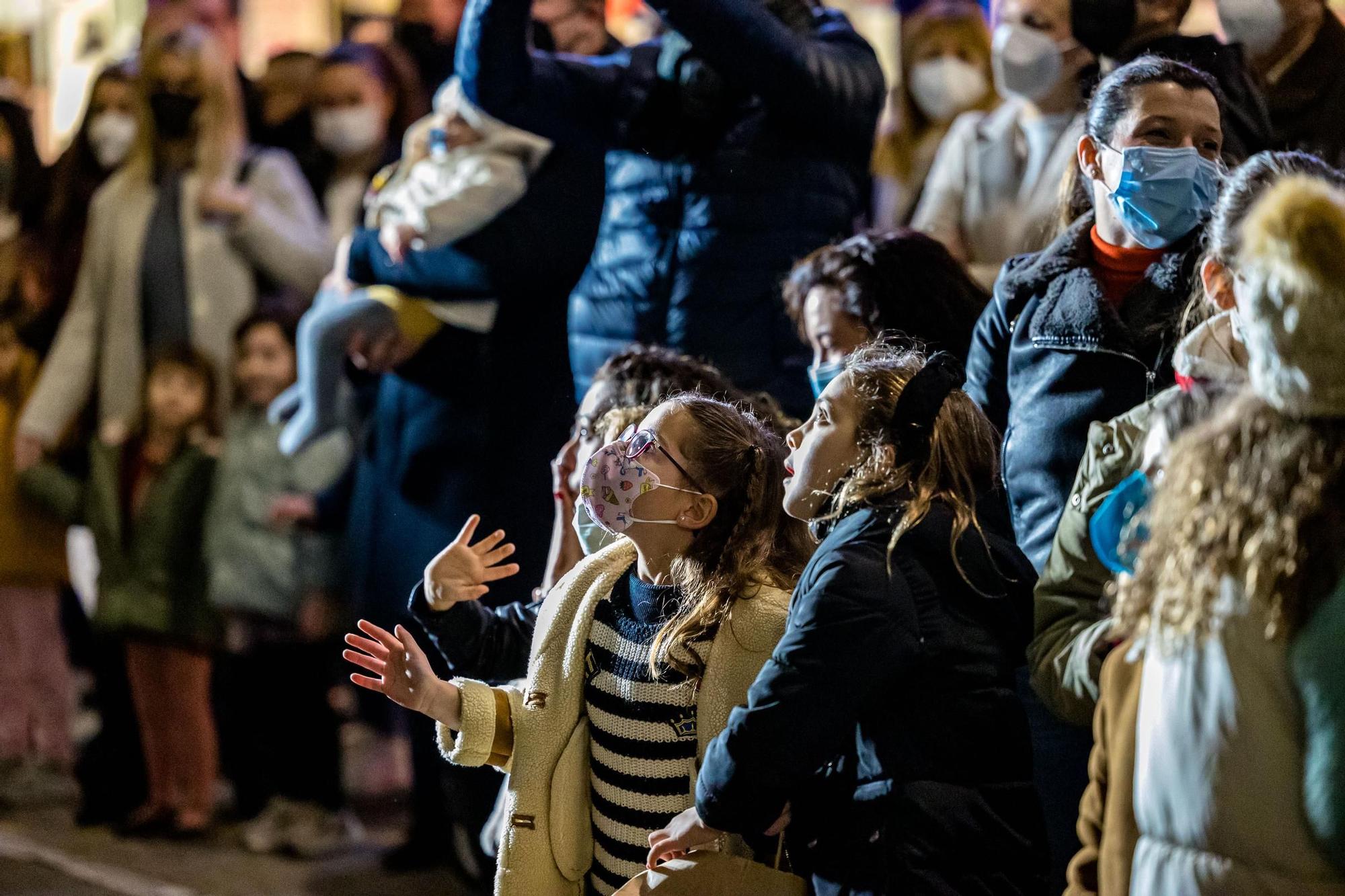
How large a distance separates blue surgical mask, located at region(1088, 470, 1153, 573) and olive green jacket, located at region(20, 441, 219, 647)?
3719mm

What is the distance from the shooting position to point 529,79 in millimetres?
4223

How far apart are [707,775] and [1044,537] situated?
0.82 meters

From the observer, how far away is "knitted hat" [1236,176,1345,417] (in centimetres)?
203

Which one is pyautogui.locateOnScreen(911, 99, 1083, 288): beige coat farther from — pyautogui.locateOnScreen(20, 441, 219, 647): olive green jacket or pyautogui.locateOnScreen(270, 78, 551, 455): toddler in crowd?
pyautogui.locateOnScreen(20, 441, 219, 647): olive green jacket

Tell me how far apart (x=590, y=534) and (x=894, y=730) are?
3.23ft

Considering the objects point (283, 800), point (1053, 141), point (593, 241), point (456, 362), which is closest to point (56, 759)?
point (283, 800)

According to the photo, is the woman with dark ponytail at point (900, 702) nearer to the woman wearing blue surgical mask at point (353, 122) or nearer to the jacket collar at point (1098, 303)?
the jacket collar at point (1098, 303)

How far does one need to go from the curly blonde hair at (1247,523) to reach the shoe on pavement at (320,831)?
12.0ft

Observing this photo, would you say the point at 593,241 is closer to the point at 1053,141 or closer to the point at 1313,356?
the point at 1053,141

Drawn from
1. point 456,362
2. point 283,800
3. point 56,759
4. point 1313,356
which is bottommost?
point 56,759

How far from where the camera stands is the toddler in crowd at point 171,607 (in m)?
5.55

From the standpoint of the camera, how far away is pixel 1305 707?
1.98 metres

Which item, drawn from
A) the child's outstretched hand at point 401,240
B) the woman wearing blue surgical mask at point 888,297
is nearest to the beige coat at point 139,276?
the child's outstretched hand at point 401,240

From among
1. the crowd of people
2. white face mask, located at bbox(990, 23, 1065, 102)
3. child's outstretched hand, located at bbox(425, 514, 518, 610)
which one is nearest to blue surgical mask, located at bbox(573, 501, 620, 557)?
the crowd of people
